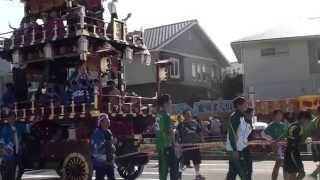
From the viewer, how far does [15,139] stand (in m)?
11.8

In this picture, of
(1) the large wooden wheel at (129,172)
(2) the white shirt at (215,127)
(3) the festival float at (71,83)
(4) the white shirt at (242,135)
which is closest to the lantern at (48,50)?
(3) the festival float at (71,83)

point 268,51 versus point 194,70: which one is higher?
point 268,51

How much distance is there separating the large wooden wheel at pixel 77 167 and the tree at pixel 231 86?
3664 cm

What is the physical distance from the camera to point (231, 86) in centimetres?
4925

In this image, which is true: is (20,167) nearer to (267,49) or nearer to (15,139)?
(15,139)

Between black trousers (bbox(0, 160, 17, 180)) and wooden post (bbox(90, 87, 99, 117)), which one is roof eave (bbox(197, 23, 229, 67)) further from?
black trousers (bbox(0, 160, 17, 180))

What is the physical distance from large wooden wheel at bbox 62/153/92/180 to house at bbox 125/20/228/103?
2943cm

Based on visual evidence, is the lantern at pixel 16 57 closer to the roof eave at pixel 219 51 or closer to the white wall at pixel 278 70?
the white wall at pixel 278 70

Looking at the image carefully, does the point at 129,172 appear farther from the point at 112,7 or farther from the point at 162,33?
the point at 162,33

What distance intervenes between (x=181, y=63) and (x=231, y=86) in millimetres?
4904

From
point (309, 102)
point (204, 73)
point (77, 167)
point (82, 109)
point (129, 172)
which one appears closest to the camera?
point (77, 167)

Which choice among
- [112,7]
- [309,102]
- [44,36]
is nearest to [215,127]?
[309,102]

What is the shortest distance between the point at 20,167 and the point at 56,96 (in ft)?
6.08

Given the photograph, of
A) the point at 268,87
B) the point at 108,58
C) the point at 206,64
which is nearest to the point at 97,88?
the point at 108,58
